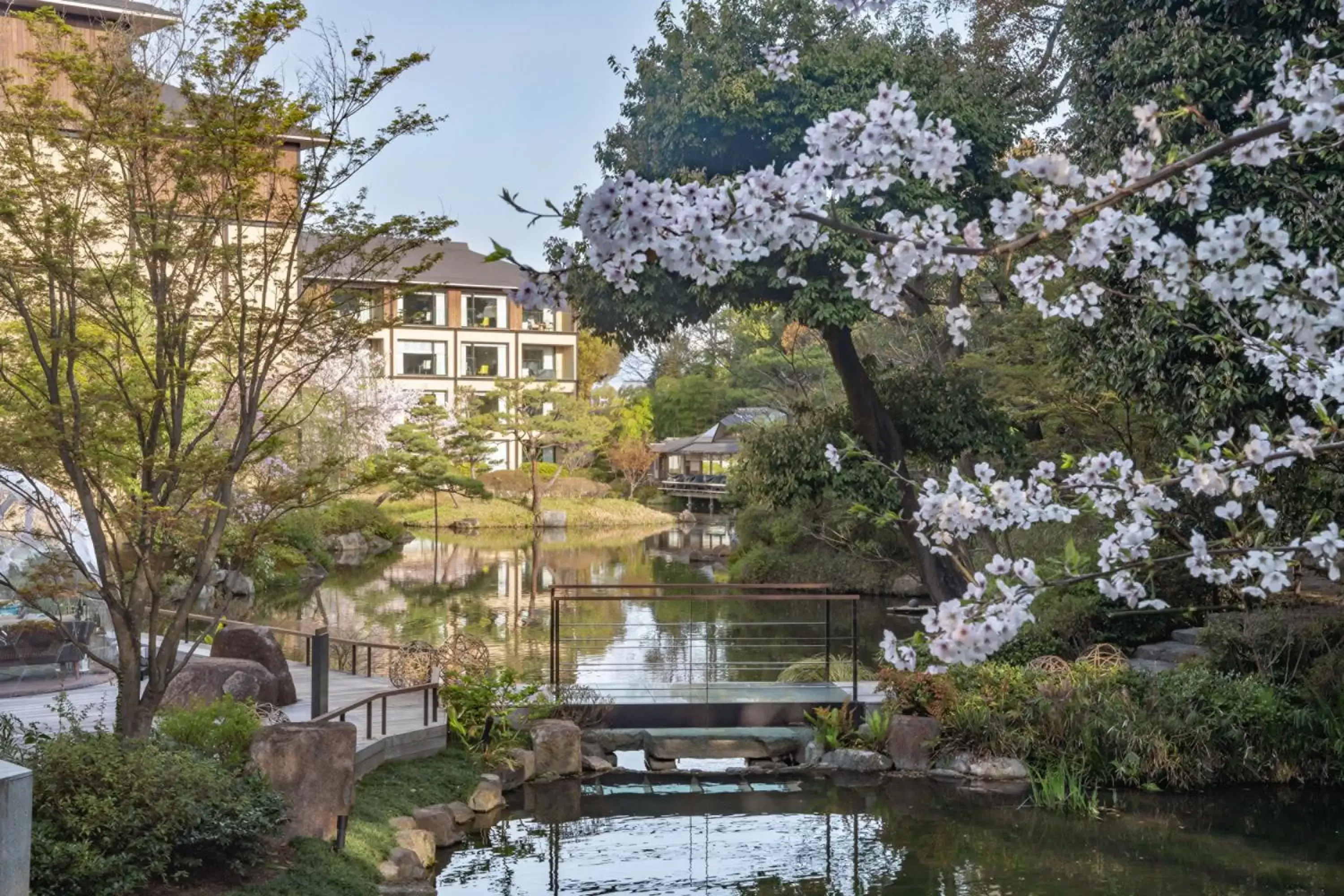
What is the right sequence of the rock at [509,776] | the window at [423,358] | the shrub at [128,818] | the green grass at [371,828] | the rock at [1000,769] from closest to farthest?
1. the shrub at [128,818]
2. the green grass at [371,828]
3. the rock at [509,776]
4. the rock at [1000,769]
5. the window at [423,358]

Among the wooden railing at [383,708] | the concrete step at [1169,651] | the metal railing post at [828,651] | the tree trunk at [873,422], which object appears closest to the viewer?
the wooden railing at [383,708]

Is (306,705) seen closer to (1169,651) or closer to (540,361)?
(1169,651)

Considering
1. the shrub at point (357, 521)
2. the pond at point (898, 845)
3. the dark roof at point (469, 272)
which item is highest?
the dark roof at point (469, 272)

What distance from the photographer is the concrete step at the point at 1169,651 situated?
40.5 feet

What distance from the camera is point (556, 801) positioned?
9.71 meters

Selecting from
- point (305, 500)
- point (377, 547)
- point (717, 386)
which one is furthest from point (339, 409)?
point (305, 500)

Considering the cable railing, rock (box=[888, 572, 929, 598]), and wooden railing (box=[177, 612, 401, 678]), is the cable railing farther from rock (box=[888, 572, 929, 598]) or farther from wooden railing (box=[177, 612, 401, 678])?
wooden railing (box=[177, 612, 401, 678])

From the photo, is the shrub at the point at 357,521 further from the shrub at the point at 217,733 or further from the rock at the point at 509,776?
the shrub at the point at 217,733

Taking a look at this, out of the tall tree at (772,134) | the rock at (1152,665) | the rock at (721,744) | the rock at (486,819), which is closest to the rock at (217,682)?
the rock at (486,819)

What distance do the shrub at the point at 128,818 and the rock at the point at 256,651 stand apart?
11.3 ft

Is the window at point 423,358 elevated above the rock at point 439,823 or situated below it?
above

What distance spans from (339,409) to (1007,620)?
2698 cm

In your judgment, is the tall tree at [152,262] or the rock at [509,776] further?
the rock at [509,776]

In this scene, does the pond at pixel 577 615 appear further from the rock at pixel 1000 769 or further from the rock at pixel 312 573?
the rock at pixel 1000 769
